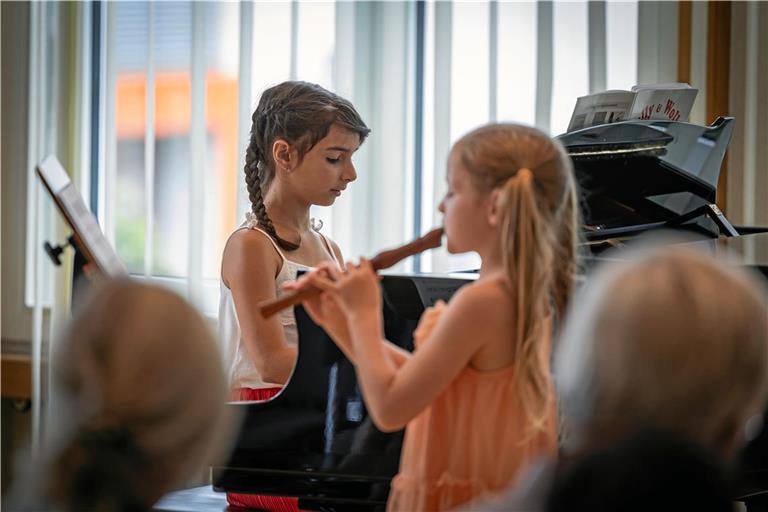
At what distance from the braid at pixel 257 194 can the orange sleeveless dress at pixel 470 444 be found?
82cm

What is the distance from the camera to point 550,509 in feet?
3.02

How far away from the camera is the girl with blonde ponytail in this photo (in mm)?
1358

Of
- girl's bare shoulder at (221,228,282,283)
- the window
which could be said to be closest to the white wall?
the window

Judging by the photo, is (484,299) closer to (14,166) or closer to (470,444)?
(470,444)

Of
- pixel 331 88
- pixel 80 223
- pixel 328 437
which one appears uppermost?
pixel 331 88

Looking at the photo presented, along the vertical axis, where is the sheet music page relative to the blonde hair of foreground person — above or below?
above

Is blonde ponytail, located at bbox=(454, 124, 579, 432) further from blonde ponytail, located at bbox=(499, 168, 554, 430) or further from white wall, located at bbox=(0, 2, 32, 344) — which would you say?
white wall, located at bbox=(0, 2, 32, 344)

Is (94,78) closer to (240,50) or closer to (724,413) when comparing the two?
(240,50)

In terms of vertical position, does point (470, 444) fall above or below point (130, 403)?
below

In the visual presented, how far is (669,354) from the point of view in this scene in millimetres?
983

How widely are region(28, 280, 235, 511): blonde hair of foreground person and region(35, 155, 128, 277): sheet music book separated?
1.25 ft

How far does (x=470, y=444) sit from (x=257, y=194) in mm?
974

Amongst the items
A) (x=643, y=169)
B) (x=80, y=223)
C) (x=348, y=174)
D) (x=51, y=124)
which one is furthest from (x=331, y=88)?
(x=80, y=223)

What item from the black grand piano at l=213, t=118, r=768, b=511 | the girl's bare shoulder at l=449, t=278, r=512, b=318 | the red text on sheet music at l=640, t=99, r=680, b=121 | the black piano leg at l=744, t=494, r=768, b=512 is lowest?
the black piano leg at l=744, t=494, r=768, b=512
